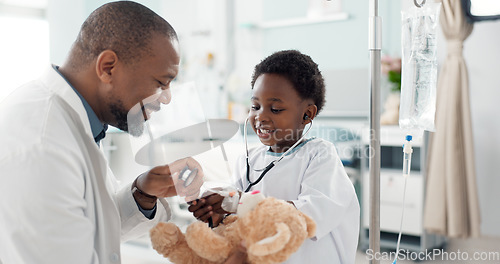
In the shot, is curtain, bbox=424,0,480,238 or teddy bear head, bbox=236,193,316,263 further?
curtain, bbox=424,0,480,238

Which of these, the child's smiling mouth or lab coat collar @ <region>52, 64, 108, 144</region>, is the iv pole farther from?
lab coat collar @ <region>52, 64, 108, 144</region>

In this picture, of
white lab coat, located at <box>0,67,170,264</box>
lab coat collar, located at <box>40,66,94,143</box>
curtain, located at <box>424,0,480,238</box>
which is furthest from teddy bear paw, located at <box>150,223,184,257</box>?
curtain, located at <box>424,0,480,238</box>

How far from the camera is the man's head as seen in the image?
87 cm

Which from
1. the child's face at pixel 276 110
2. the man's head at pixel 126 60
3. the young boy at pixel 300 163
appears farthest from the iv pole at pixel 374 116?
the man's head at pixel 126 60

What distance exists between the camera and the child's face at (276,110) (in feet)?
3.28

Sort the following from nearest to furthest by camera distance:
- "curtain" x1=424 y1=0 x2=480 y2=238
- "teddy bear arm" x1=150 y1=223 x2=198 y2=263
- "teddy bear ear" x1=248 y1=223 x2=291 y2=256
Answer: "teddy bear ear" x1=248 y1=223 x2=291 y2=256 < "teddy bear arm" x1=150 y1=223 x2=198 y2=263 < "curtain" x1=424 y1=0 x2=480 y2=238

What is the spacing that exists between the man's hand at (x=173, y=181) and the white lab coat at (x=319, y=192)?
0.15 meters

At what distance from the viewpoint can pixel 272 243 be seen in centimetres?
68

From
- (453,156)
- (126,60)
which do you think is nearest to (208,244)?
(126,60)

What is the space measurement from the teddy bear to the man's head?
217 millimetres

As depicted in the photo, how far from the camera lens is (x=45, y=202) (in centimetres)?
75

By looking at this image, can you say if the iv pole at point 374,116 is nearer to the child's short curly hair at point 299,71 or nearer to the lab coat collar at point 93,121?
the child's short curly hair at point 299,71

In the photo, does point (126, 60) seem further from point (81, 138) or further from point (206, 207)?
point (206, 207)

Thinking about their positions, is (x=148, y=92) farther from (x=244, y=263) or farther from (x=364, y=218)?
(x=364, y=218)
